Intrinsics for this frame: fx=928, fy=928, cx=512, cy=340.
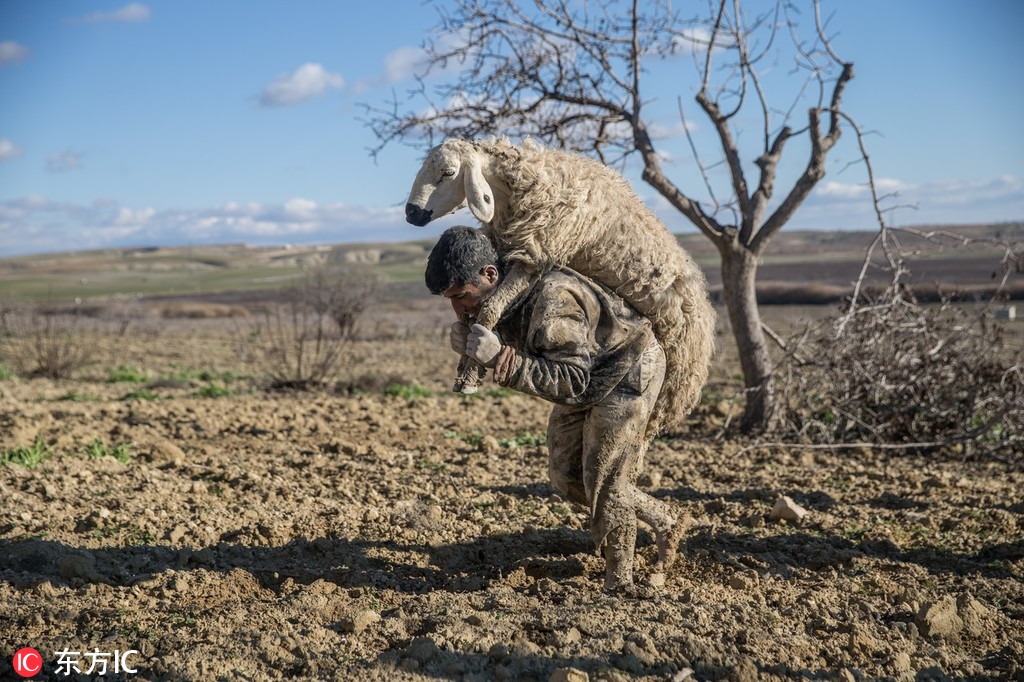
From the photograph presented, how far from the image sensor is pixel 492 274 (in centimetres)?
382

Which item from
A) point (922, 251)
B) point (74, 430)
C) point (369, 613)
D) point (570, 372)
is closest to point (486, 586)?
point (369, 613)

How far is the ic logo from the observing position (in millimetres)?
3465

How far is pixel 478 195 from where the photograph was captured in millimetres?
3725

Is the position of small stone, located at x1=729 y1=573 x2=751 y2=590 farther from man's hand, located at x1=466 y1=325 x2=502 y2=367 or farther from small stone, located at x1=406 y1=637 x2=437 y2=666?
man's hand, located at x1=466 y1=325 x2=502 y2=367

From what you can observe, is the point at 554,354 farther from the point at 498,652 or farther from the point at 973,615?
the point at 973,615

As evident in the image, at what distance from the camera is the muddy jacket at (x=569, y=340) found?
3717mm

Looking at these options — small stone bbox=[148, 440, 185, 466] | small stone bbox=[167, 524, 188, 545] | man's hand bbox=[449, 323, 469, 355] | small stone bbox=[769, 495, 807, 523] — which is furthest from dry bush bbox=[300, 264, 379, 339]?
man's hand bbox=[449, 323, 469, 355]

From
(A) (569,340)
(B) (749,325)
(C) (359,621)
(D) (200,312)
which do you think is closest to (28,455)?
(C) (359,621)

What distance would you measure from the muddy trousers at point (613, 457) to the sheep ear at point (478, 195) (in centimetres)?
93

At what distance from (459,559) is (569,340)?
167 cm

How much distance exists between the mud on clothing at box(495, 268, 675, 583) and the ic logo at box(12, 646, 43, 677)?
6.74ft

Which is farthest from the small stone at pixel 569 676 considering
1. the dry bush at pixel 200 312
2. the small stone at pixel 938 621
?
the dry bush at pixel 200 312

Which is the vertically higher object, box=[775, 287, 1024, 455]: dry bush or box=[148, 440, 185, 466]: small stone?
box=[775, 287, 1024, 455]: dry bush

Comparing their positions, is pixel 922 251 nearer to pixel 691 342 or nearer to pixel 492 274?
pixel 691 342
